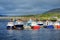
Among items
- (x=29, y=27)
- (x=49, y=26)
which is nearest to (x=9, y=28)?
(x=29, y=27)

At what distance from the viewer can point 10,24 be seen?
2368 inches

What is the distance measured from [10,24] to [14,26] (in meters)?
1.21

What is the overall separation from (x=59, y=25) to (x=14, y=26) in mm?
13851

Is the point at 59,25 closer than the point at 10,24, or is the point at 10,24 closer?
the point at 10,24

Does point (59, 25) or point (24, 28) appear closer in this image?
point (24, 28)

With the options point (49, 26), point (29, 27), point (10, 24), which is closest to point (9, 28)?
point (10, 24)

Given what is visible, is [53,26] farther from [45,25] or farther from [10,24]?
[10,24]

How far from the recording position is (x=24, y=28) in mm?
58812

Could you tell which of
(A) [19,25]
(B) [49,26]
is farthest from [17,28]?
(B) [49,26]

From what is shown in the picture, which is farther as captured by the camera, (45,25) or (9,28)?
(45,25)

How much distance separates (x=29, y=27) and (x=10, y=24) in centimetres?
484

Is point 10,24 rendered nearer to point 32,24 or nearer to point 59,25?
point 32,24

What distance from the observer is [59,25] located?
6675cm

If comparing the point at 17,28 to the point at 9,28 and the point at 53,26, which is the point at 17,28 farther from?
the point at 53,26
